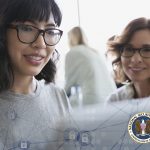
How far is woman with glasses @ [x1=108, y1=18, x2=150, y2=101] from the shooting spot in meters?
0.51

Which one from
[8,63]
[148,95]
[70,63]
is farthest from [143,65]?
[8,63]

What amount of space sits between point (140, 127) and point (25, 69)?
0.78ft

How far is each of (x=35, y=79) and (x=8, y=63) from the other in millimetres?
76

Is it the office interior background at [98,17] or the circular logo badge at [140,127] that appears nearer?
the circular logo badge at [140,127]

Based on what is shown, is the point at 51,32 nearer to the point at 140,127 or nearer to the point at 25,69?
the point at 25,69

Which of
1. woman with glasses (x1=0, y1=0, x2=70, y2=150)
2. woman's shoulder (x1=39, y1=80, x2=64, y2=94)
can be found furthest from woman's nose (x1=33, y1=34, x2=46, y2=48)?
woman's shoulder (x1=39, y1=80, x2=64, y2=94)

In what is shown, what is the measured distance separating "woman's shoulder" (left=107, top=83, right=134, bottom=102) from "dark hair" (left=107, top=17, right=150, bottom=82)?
0.02m

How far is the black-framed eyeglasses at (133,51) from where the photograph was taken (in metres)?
0.51

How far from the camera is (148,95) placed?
1.61 feet

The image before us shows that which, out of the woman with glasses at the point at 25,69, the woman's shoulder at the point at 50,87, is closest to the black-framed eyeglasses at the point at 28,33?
the woman with glasses at the point at 25,69

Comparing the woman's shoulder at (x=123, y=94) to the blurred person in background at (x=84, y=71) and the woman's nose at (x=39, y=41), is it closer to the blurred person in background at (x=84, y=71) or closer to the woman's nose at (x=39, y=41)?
the blurred person in background at (x=84, y=71)

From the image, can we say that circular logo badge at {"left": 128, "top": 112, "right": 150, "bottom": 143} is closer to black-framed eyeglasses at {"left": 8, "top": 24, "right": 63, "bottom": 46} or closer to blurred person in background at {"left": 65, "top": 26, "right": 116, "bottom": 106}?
blurred person in background at {"left": 65, "top": 26, "right": 116, "bottom": 106}

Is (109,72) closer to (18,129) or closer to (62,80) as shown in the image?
(62,80)

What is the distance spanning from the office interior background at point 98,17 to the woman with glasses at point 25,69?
6 cm
